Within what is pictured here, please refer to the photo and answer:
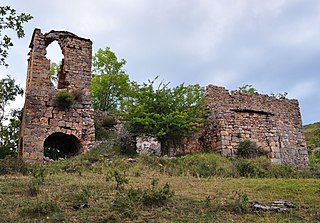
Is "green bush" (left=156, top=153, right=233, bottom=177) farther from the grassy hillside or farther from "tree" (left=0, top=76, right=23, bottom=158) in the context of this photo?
"tree" (left=0, top=76, right=23, bottom=158)

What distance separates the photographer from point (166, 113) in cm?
1686

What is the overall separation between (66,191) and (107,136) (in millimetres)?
10541

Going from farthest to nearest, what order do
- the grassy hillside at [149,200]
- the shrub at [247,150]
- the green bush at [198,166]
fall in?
1. the shrub at [247,150]
2. the green bush at [198,166]
3. the grassy hillside at [149,200]

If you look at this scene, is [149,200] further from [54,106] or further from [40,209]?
[54,106]

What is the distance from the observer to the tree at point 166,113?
16.3 m

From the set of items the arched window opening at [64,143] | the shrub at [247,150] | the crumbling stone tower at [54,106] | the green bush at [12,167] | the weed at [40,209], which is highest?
the crumbling stone tower at [54,106]

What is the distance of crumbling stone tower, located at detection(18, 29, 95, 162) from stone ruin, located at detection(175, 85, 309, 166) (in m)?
4.58

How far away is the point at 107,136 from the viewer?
18.6m

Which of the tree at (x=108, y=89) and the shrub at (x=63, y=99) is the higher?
the tree at (x=108, y=89)

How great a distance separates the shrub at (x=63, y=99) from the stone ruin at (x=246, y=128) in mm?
5214

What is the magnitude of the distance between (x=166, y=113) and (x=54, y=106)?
484 cm

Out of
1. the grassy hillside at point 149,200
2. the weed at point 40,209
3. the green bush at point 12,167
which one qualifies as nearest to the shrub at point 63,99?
the green bush at point 12,167

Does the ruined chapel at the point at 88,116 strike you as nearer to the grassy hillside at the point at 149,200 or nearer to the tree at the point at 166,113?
the tree at the point at 166,113

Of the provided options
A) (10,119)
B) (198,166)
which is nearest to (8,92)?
(10,119)
